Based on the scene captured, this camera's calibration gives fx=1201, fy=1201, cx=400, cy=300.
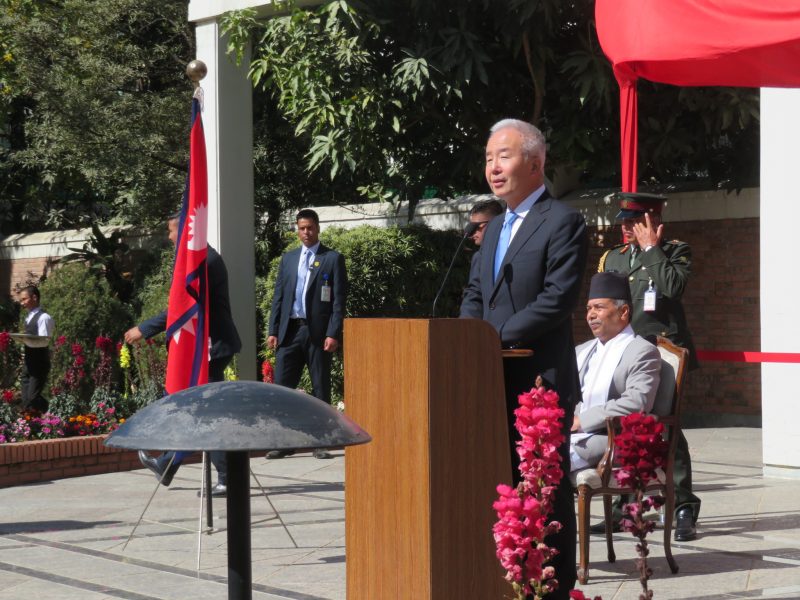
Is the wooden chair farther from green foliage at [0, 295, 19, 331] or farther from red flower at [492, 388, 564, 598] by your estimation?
green foliage at [0, 295, 19, 331]

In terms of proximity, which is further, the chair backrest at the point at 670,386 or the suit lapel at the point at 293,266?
the suit lapel at the point at 293,266

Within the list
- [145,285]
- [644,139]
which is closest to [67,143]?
[145,285]

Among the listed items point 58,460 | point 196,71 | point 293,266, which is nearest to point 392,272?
point 293,266

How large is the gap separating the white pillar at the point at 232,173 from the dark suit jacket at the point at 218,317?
4.32 m

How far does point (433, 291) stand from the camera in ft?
44.1

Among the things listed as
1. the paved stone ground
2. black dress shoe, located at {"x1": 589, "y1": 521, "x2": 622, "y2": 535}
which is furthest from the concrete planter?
black dress shoe, located at {"x1": 589, "y1": 521, "x2": 622, "y2": 535}

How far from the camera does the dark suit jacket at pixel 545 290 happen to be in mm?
4449

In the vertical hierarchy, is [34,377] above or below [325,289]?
below

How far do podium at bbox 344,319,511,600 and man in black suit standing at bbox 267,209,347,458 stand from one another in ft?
19.7

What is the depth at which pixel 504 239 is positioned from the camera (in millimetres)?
4746

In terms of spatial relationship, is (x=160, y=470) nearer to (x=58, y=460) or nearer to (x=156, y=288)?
(x=58, y=460)

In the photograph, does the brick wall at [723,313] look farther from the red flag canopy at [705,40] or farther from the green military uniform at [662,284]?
the red flag canopy at [705,40]

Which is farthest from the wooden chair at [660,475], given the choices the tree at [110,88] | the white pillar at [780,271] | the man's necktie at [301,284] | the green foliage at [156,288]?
the tree at [110,88]

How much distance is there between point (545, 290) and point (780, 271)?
15.8 feet
